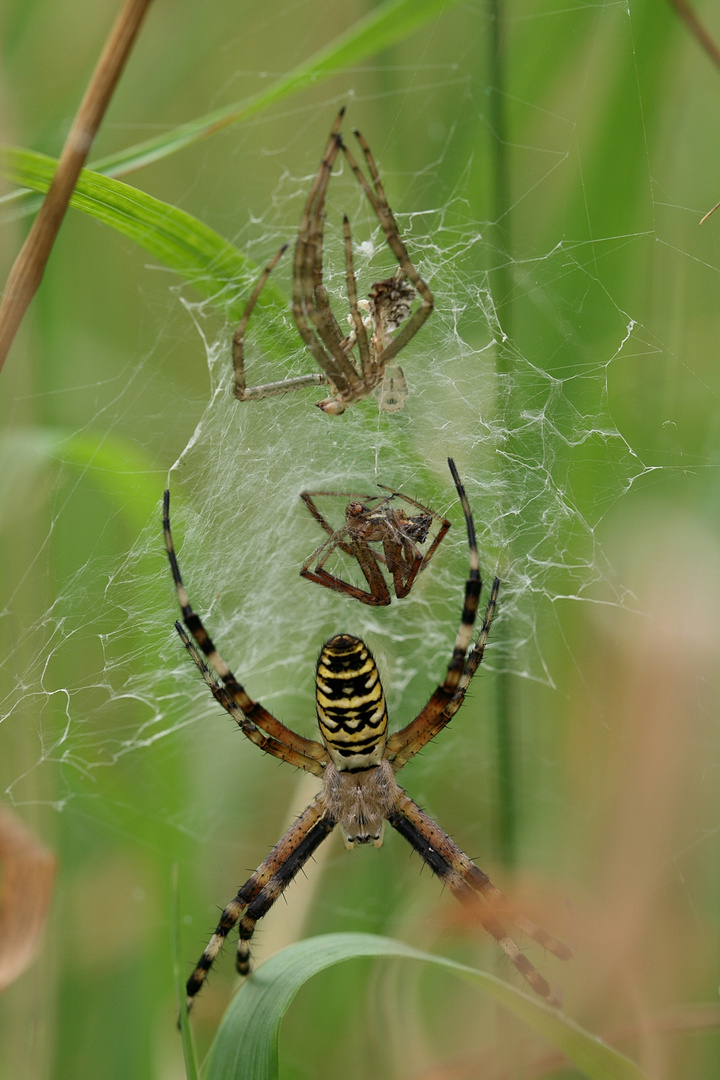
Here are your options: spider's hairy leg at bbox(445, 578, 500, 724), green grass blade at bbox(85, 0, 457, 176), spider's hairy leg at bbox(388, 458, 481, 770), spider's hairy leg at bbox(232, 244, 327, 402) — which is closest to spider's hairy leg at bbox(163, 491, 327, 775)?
spider's hairy leg at bbox(388, 458, 481, 770)

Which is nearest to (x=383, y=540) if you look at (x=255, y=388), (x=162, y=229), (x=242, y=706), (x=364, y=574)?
(x=364, y=574)

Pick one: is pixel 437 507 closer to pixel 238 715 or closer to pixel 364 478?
pixel 364 478

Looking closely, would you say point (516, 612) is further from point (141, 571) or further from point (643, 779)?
point (141, 571)

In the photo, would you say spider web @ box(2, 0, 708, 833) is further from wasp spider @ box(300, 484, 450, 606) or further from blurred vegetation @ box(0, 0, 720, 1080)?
wasp spider @ box(300, 484, 450, 606)

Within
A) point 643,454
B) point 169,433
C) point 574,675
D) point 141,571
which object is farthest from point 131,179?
point 574,675

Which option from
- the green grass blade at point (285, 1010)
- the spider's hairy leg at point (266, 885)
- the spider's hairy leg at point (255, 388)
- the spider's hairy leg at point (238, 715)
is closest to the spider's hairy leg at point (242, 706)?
the spider's hairy leg at point (238, 715)
